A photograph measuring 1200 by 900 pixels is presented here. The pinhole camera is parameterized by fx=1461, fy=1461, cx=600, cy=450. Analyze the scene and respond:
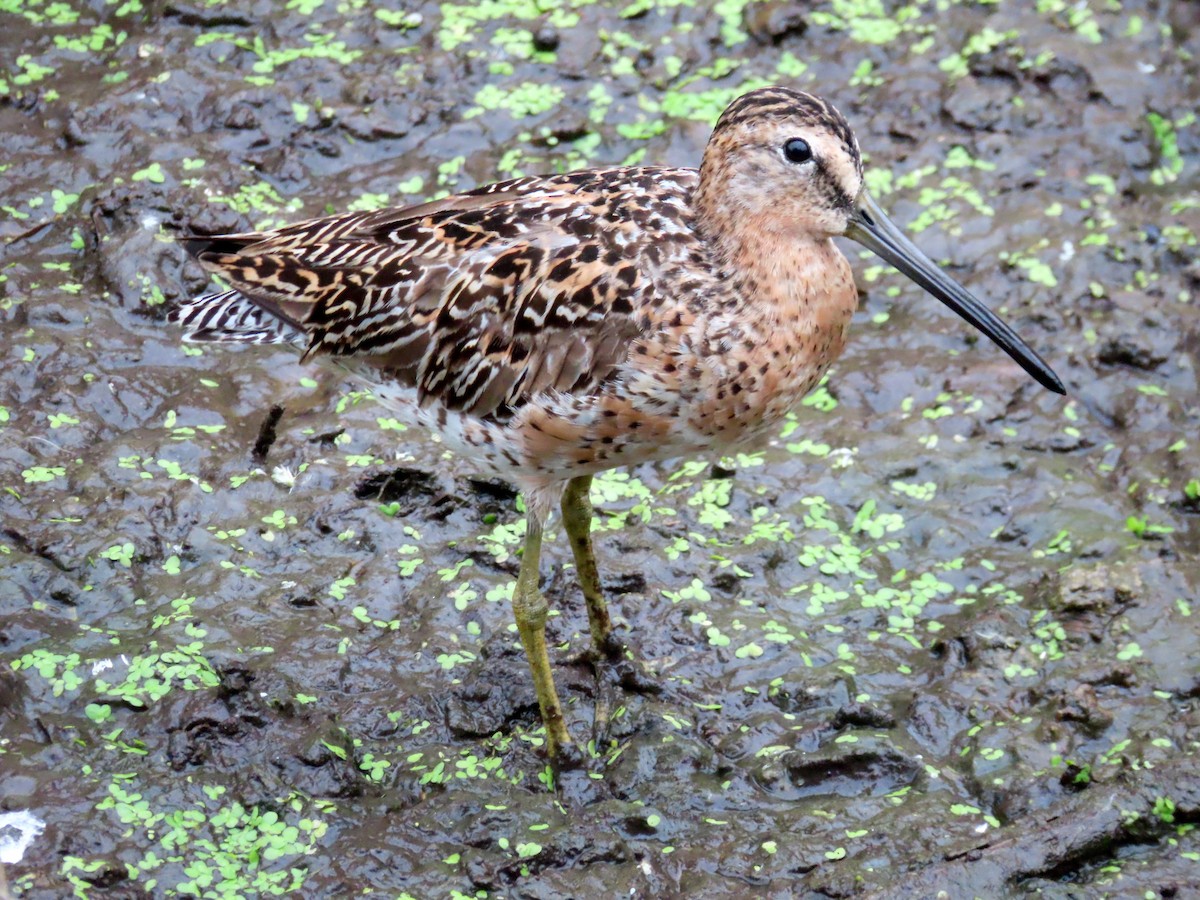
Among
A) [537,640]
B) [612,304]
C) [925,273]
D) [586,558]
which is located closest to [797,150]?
[925,273]

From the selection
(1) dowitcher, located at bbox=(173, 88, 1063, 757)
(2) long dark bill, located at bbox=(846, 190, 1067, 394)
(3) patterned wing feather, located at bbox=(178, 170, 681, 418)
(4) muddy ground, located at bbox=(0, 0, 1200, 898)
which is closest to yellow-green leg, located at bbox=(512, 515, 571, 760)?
(1) dowitcher, located at bbox=(173, 88, 1063, 757)

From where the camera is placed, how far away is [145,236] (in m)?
5.99

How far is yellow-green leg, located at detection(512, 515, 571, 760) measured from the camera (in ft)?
15.0

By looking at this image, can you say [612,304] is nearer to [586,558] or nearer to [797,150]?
[797,150]

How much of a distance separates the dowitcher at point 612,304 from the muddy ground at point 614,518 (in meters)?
0.56

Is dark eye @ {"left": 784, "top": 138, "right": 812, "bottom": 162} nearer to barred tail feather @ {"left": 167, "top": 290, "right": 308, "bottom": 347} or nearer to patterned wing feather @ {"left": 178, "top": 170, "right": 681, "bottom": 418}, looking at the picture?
patterned wing feather @ {"left": 178, "top": 170, "right": 681, "bottom": 418}

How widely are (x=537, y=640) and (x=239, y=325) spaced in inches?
57.0

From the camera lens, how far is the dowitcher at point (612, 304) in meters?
4.15

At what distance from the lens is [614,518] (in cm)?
545

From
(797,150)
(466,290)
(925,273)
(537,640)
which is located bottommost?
(537,640)

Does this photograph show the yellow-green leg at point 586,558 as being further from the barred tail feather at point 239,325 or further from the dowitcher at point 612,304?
the barred tail feather at point 239,325

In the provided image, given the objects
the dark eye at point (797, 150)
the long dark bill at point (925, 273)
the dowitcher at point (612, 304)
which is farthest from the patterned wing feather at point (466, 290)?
the long dark bill at point (925, 273)

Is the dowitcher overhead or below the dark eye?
below

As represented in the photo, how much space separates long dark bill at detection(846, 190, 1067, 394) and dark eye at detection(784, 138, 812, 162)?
223mm
